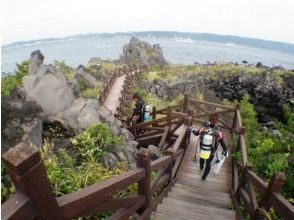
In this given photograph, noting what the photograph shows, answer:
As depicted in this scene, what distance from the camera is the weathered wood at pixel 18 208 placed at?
2.34 metres

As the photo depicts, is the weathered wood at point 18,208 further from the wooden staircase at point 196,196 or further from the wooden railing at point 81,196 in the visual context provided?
the wooden staircase at point 196,196

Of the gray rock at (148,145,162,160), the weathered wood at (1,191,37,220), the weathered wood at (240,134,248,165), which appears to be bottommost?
the gray rock at (148,145,162,160)

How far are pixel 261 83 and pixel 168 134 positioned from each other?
24254 mm

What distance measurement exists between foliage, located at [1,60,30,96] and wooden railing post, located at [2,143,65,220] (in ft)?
22.3

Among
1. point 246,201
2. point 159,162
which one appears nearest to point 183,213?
point 246,201

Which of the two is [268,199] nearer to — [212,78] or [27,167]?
[27,167]

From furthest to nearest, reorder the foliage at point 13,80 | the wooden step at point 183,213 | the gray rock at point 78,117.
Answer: the foliage at point 13,80, the gray rock at point 78,117, the wooden step at point 183,213

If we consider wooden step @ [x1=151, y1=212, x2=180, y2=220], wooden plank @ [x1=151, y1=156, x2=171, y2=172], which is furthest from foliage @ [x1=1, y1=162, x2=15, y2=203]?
wooden step @ [x1=151, y1=212, x2=180, y2=220]

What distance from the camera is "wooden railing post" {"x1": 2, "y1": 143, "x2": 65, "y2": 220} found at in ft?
7.54

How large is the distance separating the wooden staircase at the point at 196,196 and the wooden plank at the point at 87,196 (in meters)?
2.79

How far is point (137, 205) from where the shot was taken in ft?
15.2

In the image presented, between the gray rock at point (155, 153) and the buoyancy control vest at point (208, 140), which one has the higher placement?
the buoyancy control vest at point (208, 140)

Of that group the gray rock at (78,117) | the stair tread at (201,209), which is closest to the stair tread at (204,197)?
the stair tread at (201,209)

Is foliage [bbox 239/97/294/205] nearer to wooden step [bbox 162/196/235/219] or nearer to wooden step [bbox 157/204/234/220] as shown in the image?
wooden step [bbox 162/196/235/219]
